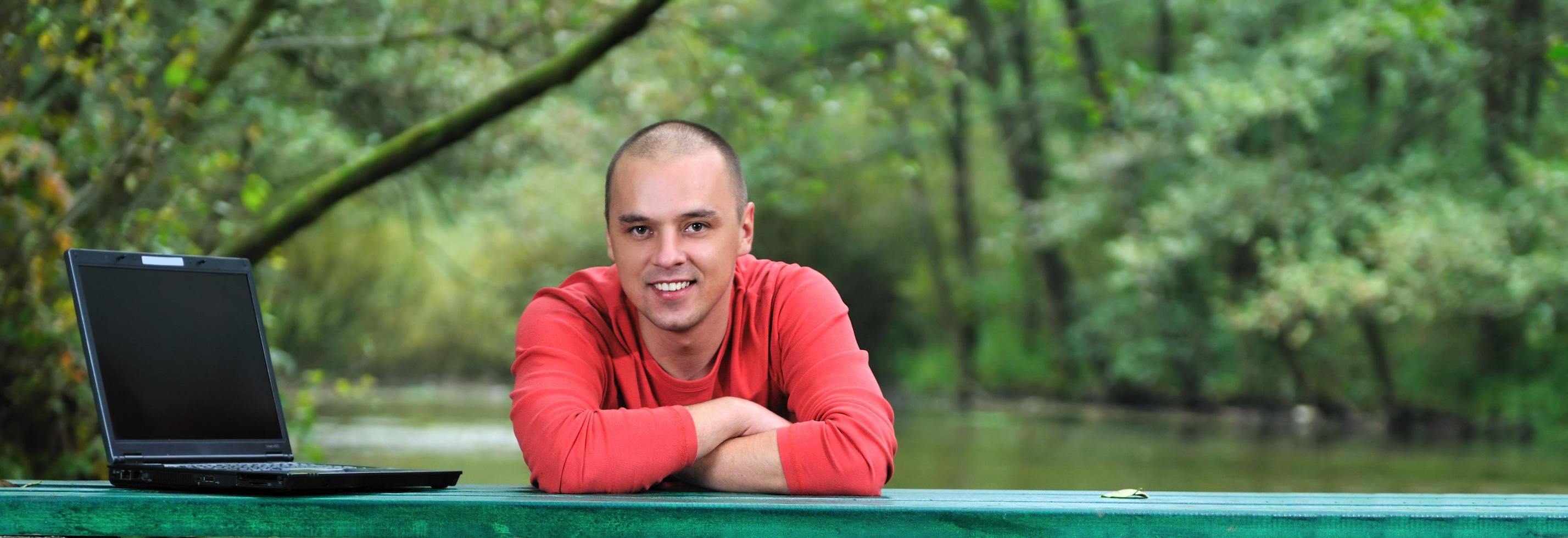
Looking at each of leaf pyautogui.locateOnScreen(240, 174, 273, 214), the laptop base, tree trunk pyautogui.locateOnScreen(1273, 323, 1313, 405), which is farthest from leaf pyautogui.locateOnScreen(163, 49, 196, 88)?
tree trunk pyautogui.locateOnScreen(1273, 323, 1313, 405)

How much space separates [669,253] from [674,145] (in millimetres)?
212

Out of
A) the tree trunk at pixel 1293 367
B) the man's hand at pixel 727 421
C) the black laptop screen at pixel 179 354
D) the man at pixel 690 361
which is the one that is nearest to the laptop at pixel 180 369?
the black laptop screen at pixel 179 354

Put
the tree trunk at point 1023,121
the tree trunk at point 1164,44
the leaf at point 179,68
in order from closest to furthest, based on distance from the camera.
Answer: the leaf at point 179,68
the tree trunk at point 1164,44
the tree trunk at point 1023,121

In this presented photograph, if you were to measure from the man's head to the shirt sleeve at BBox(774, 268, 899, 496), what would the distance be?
0.72 feet

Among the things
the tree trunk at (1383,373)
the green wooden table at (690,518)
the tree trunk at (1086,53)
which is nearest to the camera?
the green wooden table at (690,518)

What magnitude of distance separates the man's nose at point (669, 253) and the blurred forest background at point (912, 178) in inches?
119

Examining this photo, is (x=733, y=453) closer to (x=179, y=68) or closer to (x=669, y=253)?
(x=669, y=253)

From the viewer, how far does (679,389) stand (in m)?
3.40

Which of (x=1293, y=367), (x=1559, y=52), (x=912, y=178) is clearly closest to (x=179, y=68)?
(x=1559, y=52)

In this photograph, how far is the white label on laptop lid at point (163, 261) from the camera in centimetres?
290

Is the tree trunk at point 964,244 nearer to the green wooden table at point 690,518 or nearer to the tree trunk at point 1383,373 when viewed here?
the tree trunk at point 1383,373

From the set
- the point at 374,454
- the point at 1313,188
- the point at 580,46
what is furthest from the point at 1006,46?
the point at 580,46

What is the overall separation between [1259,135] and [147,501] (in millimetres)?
24405

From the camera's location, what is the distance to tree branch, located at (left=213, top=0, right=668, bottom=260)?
250 inches
